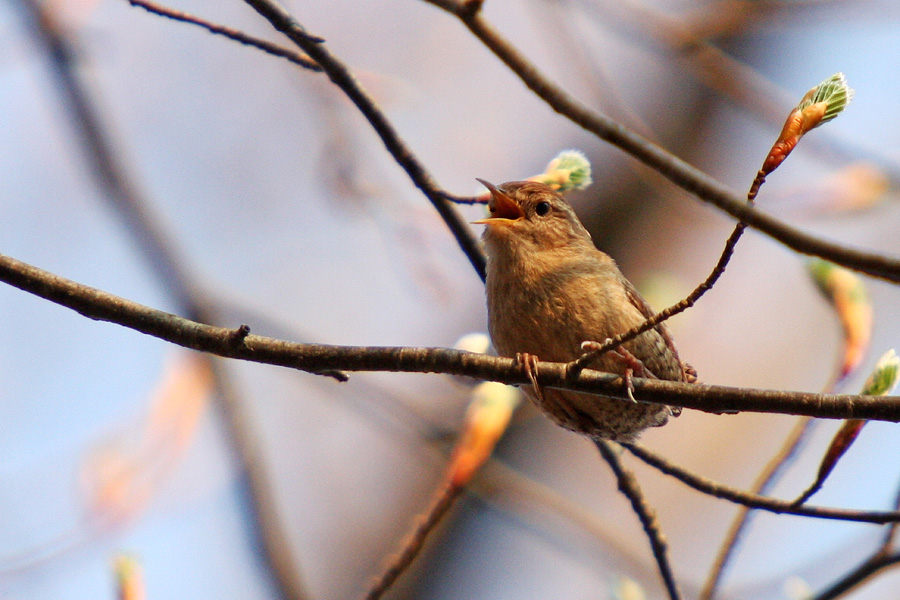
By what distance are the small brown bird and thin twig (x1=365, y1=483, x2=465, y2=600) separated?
17.8 inches

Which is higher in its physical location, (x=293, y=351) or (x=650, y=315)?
(x=650, y=315)

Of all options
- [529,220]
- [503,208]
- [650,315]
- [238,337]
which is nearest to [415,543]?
[238,337]

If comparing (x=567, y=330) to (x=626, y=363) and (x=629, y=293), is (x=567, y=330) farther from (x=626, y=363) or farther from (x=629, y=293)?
(x=629, y=293)

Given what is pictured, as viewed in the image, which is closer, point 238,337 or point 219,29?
point 238,337

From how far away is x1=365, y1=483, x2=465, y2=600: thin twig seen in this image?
2.71 m

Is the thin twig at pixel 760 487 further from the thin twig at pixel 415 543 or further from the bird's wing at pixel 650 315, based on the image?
the thin twig at pixel 415 543

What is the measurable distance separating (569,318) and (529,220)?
2.22 feet

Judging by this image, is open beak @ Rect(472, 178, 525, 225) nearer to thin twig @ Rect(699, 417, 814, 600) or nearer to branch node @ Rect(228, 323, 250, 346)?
thin twig @ Rect(699, 417, 814, 600)

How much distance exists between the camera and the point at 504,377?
2207mm

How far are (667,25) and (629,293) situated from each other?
216 centimetres

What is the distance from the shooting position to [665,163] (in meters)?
1.62

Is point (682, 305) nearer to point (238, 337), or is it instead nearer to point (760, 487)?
point (238, 337)

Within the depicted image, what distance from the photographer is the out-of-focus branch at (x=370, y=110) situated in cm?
239

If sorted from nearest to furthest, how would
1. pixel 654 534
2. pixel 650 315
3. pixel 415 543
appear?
1. pixel 415 543
2. pixel 654 534
3. pixel 650 315
